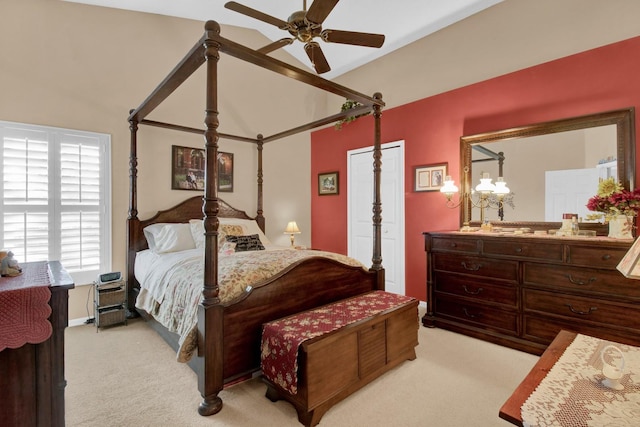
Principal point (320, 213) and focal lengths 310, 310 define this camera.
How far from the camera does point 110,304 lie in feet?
10.5

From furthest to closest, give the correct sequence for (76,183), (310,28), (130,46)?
(130,46), (76,183), (310,28)

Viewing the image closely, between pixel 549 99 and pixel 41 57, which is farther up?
pixel 41 57

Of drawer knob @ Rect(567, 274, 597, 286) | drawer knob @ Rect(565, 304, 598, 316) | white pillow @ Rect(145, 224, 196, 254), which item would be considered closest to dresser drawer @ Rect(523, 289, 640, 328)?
drawer knob @ Rect(565, 304, 598, 316)

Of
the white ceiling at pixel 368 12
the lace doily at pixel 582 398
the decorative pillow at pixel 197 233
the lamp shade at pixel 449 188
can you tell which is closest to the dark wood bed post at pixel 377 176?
the lamp shade at pixel 449 188

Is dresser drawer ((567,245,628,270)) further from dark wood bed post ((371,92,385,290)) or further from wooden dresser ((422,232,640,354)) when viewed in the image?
dark wood bed post ((371,92,385,290))

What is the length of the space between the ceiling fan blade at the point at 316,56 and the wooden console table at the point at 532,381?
2.62m

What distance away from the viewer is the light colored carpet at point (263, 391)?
1868 millimetres

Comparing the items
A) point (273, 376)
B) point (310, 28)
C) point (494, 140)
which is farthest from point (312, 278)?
point (494, 140)

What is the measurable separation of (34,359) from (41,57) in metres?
3.19

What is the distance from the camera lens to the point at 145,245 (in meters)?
3.61

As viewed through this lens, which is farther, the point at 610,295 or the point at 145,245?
the point at 145,245

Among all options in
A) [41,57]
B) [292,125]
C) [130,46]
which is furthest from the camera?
[292,125]

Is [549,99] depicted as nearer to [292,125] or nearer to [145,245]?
[292,125]

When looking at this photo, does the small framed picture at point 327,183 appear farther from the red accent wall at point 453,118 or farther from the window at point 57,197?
the window at point 57,197
